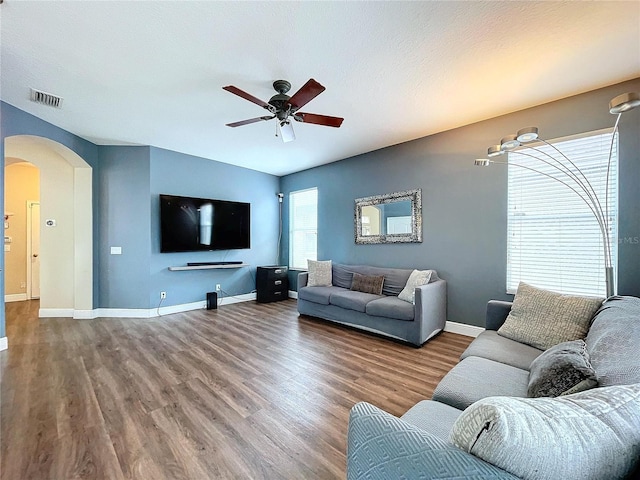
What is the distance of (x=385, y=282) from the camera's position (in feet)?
13.3

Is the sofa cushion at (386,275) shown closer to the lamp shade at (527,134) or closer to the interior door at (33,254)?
the lamp shade at (527,134)

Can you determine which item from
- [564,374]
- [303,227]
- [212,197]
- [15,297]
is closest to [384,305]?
[564,374]

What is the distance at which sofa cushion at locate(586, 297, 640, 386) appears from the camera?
97cm

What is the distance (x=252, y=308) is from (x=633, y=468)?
15.8 feet

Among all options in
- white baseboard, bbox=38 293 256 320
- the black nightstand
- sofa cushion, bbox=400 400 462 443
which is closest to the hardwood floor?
white baseboard, bbox=38 293 256 320

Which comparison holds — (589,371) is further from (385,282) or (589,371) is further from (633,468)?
(385,282)

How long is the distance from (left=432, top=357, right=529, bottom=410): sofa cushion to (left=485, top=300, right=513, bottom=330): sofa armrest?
2.66ft

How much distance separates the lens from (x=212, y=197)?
16.9 ft

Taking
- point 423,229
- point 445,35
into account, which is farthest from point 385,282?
point 445,35

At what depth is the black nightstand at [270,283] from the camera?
5457mm

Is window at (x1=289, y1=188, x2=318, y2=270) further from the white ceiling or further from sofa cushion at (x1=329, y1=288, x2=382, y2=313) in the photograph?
the white ceiling

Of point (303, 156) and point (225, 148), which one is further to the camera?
point (303, 156)

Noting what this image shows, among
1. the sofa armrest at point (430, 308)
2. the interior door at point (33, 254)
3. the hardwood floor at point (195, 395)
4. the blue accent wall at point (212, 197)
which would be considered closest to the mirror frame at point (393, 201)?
the sofa armrest at point (430, 308)

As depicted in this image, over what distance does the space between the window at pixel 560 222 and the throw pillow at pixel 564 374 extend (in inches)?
80.0
